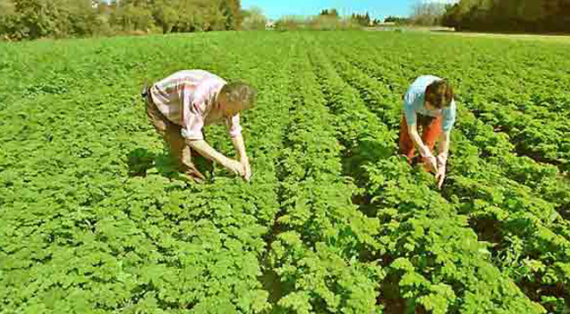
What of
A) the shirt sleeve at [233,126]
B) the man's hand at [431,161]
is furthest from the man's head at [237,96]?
the man's hand at [431,161]

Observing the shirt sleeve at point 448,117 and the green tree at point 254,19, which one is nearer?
the shirt sleeve at point 448,117

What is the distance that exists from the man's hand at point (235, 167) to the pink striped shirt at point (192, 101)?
0.37 m

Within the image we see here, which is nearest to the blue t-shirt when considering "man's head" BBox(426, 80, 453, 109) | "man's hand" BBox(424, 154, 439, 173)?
"man's head" BBox(426, 80, 453, 109)

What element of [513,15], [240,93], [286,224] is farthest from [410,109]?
[513,15]

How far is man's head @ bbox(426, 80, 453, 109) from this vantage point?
3.95m

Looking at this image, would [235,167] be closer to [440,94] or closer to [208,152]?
[208,152]

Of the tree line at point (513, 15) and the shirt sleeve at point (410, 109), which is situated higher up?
the tree line at point (513, 15)

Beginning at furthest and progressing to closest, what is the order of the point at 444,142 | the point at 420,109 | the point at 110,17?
the point at 110,17, the point at 420,109, the point at 444,142

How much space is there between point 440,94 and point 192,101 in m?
2.70

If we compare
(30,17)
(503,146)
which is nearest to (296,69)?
(503,146)

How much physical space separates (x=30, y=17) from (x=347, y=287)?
55.1m

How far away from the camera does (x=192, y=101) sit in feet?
11.9

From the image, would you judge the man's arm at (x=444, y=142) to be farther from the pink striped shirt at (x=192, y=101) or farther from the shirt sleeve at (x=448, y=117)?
the pink striped shirt at (x=192, y=101)

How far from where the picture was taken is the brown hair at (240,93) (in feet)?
11.1
